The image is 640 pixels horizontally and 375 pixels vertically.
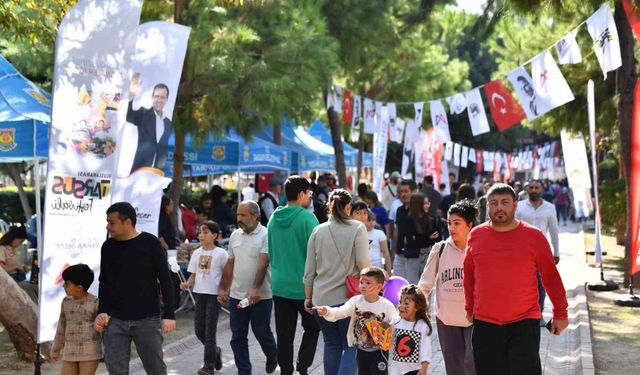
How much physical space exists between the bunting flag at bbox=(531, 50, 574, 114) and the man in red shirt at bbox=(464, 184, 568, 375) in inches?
366

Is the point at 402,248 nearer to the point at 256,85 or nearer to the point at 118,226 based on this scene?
the point at 256,85

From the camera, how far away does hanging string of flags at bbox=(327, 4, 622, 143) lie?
13445 mm

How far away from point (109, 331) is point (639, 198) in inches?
282

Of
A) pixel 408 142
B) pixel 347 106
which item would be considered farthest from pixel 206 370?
pixel 408 142

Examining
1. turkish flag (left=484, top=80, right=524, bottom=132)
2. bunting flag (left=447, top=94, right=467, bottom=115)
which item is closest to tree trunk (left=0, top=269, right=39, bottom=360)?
turkish flag (left=484, top=80, right=524, bottom=132)

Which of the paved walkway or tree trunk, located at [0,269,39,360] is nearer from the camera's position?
tree trunk, located at [0,269,39,360]

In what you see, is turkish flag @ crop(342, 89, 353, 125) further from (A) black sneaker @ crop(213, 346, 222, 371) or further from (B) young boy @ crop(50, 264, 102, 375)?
(B) young boy @ crop(50, 264, 102, 375)

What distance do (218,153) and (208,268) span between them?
969 cm

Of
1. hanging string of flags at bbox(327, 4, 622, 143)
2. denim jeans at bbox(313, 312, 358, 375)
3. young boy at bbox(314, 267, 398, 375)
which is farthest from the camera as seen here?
hanging string of flags at bbox(327, 4, 622, 143)

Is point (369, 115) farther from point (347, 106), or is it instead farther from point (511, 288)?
point (511, 288)

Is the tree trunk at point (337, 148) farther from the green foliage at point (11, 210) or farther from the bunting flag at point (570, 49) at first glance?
the bunting flag at point (570, 49)

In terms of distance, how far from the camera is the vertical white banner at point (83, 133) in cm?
855

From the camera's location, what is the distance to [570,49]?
48.6ft

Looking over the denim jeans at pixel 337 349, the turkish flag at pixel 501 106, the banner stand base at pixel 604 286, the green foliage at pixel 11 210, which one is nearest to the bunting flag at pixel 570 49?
the banner stand base at pixel 604 286
